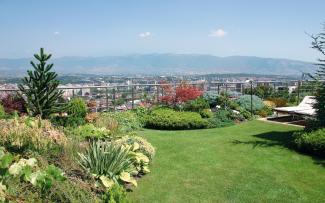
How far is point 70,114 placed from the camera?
11.6 metres

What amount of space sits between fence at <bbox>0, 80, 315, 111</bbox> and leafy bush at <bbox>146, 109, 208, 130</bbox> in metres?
2.81

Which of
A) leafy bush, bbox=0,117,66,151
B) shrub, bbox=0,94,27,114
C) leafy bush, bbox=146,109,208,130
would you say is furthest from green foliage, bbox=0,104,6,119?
leafy bush, bbox=146,109,208,130

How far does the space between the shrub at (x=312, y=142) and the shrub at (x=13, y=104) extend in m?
7.49

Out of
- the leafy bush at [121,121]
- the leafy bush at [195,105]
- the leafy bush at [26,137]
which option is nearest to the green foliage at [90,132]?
the leafy bush at [121,121]

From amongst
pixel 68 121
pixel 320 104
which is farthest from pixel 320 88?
pixel 68 121

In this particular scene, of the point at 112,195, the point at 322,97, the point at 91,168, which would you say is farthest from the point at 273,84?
the point at 112,195

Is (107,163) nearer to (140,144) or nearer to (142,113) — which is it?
(140,144)

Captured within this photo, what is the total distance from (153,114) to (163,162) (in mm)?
5581

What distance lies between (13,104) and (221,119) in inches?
267

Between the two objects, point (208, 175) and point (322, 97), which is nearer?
point (208, 175)

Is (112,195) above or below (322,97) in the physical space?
below

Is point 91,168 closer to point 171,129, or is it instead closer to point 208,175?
point 208,175

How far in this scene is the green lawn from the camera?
6.58 m

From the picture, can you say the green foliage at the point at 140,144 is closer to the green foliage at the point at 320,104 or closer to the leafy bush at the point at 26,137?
the leafy bush at the point at 26,137
